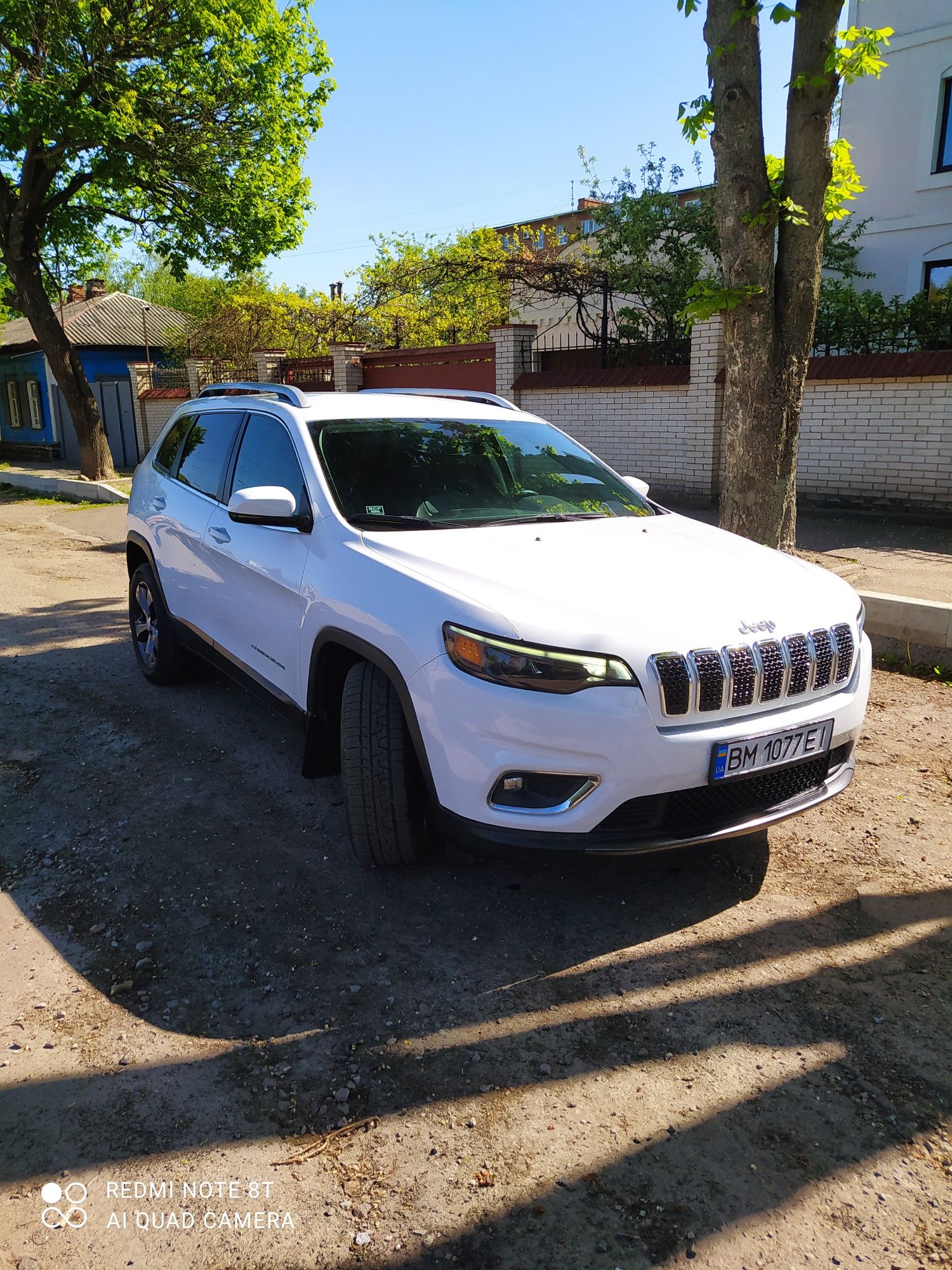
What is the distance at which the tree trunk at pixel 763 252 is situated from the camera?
6.14 meters

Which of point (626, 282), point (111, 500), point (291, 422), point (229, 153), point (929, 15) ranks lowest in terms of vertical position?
point (111, 500)

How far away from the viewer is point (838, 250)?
17.0m

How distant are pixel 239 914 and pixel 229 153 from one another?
55.8 feet

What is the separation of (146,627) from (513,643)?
3798 mm

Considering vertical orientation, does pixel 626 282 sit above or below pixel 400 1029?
above

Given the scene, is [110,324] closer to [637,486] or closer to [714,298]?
[714,298]

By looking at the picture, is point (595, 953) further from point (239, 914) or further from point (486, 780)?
point (239, 914)

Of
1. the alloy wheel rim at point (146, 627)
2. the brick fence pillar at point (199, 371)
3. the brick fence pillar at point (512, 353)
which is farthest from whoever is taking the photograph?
the brick fence pillar at point (199, 371)

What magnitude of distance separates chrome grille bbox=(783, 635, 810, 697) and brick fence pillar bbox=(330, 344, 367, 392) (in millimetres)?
15949

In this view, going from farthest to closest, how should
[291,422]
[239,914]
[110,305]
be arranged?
[110,305] < [291,422] < [239,914]

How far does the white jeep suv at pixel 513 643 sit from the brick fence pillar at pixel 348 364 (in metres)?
Result: 14.1

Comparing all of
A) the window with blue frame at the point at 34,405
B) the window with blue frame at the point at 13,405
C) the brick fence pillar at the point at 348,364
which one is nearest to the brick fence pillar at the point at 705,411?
the brick fence pillar at the point at 348,364

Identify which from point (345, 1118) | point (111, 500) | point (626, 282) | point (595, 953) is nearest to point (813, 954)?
point (595, 953)

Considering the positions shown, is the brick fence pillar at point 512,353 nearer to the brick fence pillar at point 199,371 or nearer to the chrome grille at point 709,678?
the brick fence pillar at point 199,371
